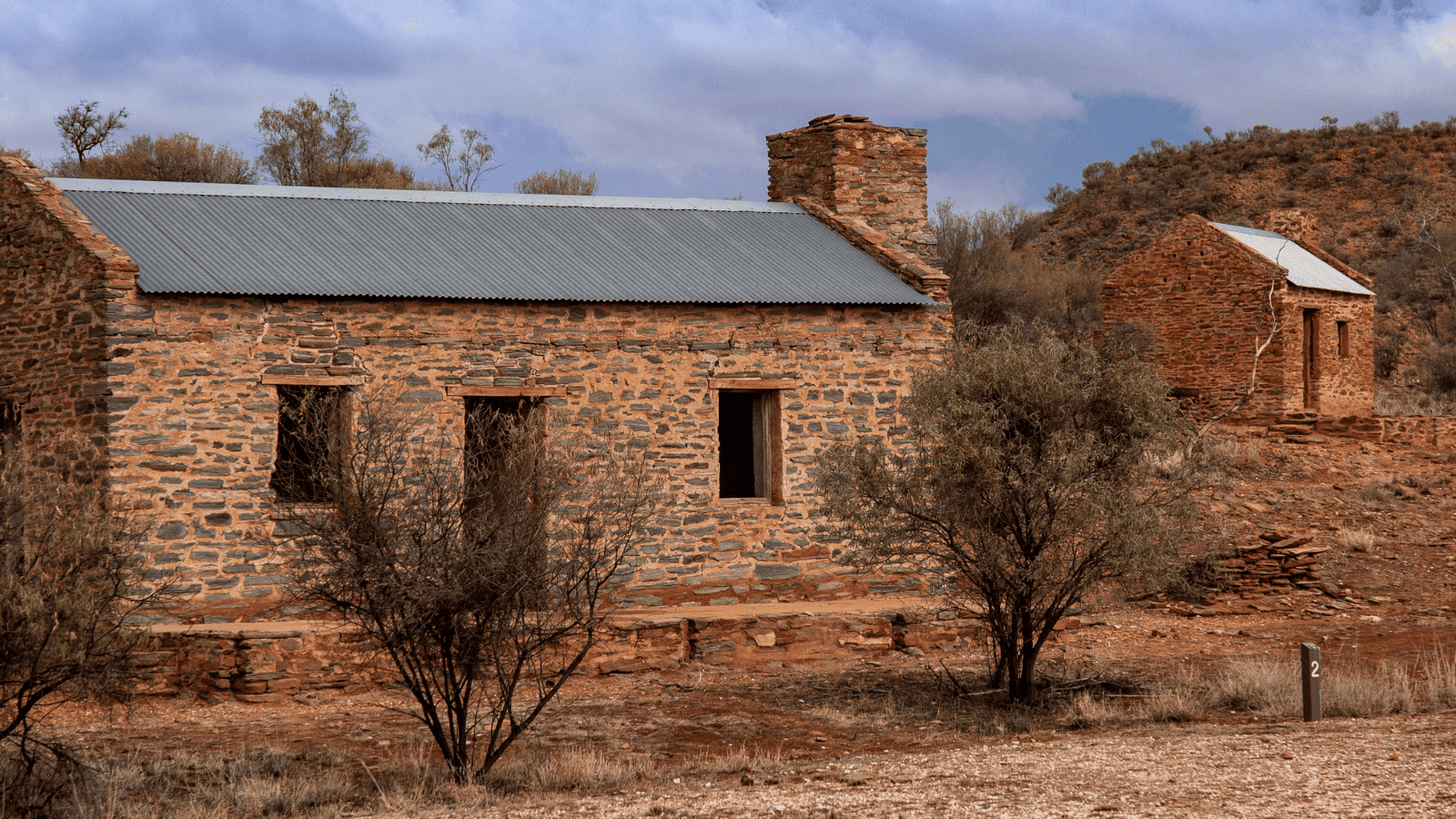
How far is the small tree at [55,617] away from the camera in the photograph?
265 inches

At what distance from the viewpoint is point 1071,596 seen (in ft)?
32.9

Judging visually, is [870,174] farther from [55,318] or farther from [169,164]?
[169,164]

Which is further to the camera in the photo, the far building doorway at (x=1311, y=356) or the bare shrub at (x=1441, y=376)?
the bare shrub at (x=1441, y=376)

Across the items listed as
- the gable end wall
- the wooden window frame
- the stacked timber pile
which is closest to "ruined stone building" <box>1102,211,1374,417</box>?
the stacked timber pile

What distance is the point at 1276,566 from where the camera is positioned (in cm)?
1552

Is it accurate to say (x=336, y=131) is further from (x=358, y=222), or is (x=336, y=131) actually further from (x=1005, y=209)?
(x=1005, y=209)

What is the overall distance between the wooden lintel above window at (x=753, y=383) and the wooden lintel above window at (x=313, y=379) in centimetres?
359

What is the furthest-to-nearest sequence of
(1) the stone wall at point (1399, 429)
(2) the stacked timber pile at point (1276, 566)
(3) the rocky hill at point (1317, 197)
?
(3) the rocky hill at point (1317, 197) < (1) the stone wall at point (1399, 429) < (2) the stacked timber pile at point (1276, 566)

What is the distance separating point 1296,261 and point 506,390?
62.1 feet

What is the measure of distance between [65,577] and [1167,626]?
11321 millimetres

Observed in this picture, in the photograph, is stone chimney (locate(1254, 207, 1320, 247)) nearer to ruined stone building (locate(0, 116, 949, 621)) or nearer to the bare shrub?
the bare shrub

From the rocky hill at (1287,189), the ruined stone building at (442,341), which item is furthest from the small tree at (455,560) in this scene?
the rocky hill at (1287,189)

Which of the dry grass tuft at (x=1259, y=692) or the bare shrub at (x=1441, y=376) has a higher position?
the bare shrub at (x=1441, y=376)

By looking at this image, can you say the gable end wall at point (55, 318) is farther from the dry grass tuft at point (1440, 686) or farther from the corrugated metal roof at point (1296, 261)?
the corrugated metal roof at point (1296, 261)
